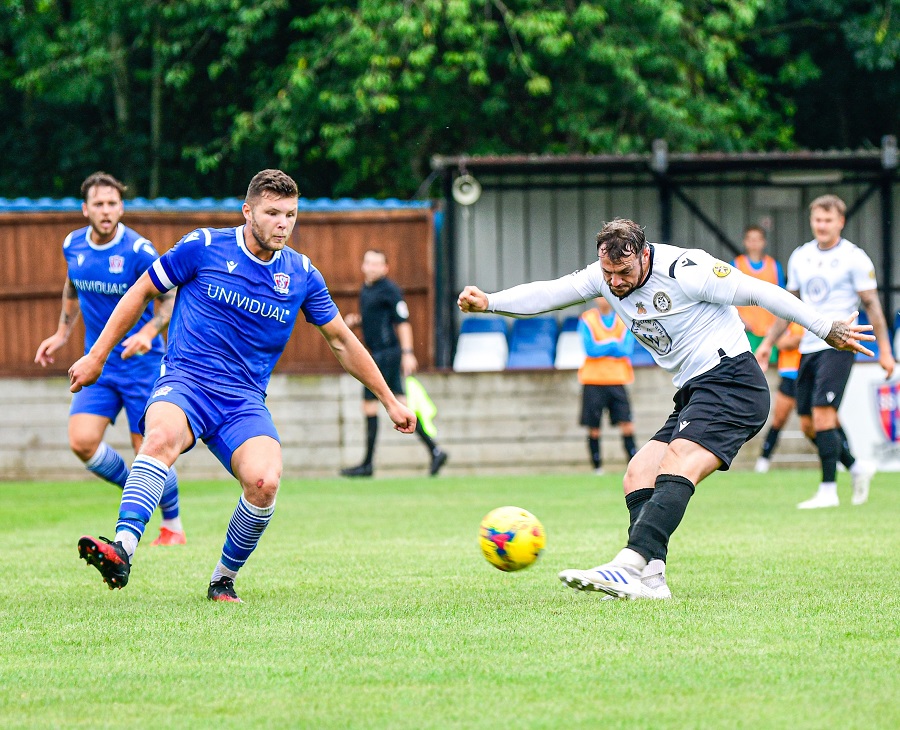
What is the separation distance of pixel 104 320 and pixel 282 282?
3603mm

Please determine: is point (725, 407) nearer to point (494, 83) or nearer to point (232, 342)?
point (232, 342)

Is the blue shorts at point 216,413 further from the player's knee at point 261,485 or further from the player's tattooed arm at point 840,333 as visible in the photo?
the player's tattooed arm at point 840,333

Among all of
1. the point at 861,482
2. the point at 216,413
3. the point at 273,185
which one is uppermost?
the point at 273,185

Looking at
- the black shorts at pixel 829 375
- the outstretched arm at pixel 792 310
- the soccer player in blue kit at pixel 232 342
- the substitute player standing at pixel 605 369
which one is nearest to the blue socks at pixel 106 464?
the soccer player in blue kit at pixel 232 342

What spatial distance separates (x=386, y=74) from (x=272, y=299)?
14.4 meters

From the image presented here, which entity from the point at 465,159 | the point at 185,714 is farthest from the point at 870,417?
the point at 185,714

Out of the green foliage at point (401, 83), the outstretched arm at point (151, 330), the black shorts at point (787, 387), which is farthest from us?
the green foliage at point (401, 83)

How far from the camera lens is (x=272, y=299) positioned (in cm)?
655

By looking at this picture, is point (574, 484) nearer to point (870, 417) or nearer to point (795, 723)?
point (870, 417)

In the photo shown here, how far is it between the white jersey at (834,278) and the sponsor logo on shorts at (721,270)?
4.65 meters

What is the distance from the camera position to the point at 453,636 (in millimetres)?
5316

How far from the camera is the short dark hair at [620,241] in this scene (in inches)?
245

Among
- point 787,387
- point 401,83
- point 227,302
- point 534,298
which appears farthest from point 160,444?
point 401,83

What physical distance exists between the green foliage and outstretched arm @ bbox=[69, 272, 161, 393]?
14152 millimetres
